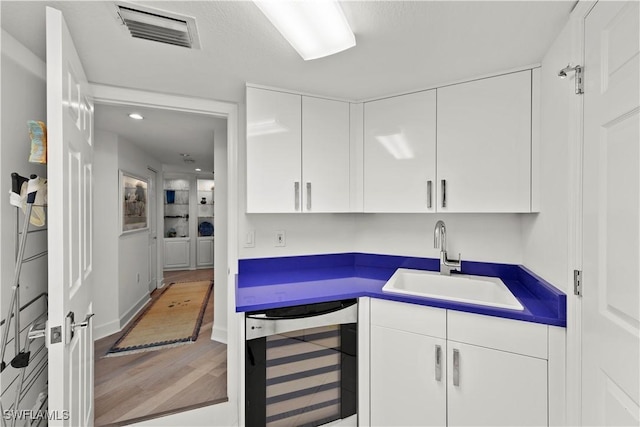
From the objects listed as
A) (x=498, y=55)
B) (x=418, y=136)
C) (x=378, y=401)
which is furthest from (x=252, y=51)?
(x=378, y=401)

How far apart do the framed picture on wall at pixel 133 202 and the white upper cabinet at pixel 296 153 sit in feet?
7.93

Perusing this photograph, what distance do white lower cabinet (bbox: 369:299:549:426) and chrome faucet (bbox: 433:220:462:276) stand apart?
539 millimetres

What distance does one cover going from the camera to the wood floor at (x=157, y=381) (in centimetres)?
192

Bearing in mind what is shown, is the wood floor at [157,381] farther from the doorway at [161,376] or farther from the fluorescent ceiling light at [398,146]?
the fluorescent ceiling light at [398,146]

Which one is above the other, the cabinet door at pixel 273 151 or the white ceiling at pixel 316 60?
the white ceiling at pixel 316 60

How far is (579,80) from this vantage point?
107 cm

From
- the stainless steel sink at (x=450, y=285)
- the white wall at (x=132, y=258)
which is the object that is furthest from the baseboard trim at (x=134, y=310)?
the stainless steel sink at (x=450, y=285)

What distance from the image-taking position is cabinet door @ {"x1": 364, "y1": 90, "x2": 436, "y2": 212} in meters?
1.79

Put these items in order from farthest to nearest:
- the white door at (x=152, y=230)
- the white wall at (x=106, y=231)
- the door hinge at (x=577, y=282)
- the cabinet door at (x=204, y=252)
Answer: the cabinet door at (x=204, y=252) → the white door at (x=152, y=230) → the white wall at (x=106, y=231) → the door hinge at (x=577, y=282)

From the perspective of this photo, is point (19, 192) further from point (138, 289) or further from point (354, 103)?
point (138, 289)

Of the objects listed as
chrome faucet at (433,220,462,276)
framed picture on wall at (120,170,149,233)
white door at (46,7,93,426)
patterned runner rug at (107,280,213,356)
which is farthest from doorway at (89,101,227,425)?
chrome faucet at (433,220,462,276)

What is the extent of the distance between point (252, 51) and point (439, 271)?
1.78 m

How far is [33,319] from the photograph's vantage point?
1.42 m

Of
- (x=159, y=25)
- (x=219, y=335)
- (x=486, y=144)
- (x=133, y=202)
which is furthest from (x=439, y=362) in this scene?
(x=133, y=202)
